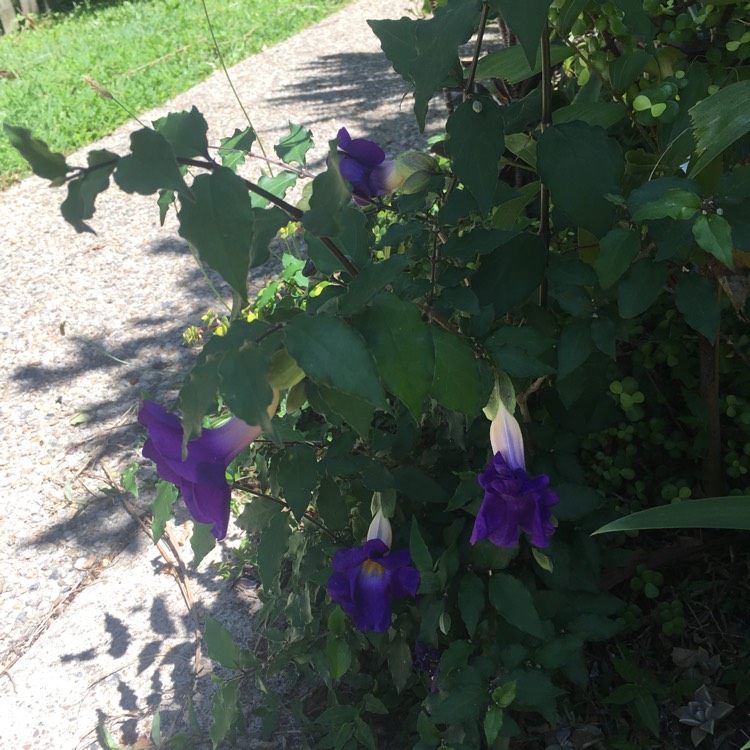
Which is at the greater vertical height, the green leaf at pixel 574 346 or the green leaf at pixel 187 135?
the green leaf at pixel 187 135

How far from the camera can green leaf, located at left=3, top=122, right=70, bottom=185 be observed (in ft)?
2.84

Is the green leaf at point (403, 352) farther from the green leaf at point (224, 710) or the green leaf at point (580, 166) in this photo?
the green leaf at point (224, 710)

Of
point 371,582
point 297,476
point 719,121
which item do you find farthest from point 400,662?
point 719,121

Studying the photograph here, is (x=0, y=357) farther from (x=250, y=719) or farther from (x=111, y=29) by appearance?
(x=111, y=29)

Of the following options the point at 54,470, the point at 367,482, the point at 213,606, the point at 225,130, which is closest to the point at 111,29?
the point at 225,130

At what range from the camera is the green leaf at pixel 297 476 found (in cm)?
138

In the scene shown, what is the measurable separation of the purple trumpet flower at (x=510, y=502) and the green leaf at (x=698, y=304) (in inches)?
13.0

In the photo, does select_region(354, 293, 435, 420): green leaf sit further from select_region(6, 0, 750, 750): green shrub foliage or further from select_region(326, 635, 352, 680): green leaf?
select_region(326, 635, 352, 680): green leaf

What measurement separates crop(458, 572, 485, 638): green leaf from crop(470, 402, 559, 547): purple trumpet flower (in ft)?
0.86

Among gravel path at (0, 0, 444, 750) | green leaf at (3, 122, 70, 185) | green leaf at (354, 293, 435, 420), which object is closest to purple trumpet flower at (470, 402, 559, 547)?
green leaf at (354, 293, 435, 420)

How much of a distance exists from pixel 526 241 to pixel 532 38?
47cm

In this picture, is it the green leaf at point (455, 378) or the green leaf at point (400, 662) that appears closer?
the green leaf at point (455, 378)

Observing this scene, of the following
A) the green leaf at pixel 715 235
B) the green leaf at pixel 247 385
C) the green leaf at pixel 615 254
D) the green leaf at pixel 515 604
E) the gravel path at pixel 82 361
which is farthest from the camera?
the gravel path at pixel 82 361

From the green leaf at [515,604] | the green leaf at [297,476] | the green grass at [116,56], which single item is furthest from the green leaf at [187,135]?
the green grass at [116,56]
